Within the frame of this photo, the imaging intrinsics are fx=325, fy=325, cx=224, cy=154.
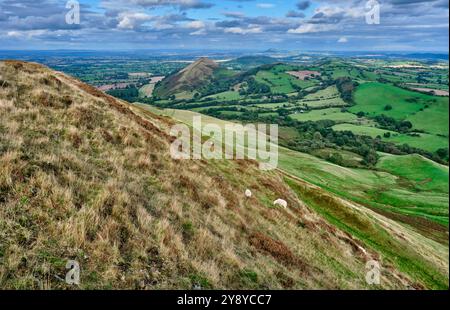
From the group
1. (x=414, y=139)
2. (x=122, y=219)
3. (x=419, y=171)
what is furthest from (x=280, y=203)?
(x=414, y=139)

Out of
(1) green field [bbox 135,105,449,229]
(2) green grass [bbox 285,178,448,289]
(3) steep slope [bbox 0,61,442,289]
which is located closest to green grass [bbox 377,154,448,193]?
(1) green field [bbox 135,105,449,229]

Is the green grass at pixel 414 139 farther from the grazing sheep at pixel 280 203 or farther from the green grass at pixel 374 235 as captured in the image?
the grazing sheep at pixel 280 203

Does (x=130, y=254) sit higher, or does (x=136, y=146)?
(x=136, y=146)

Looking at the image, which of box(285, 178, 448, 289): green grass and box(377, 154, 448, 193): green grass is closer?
box(285, 178, 448, 289): green grass

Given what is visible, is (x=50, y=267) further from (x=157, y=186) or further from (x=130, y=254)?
(x=157, y=186)

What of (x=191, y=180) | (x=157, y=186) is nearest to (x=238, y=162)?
(x=191, y=180)

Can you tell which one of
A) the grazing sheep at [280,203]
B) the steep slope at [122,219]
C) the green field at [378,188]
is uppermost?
the steep slope at [122,219]

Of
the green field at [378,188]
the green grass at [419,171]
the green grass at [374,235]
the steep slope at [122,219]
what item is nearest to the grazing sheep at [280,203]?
the steep slope at [122,219]

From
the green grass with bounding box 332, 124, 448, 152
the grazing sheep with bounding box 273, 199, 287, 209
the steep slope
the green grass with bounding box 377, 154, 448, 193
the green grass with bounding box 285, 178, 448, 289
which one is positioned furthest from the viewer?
the green grass with bounding box 332, 124, 448, 152

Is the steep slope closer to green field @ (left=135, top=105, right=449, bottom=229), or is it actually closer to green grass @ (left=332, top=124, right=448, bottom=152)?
green field @ (left=135, top=105, right=449, bottom=229)
